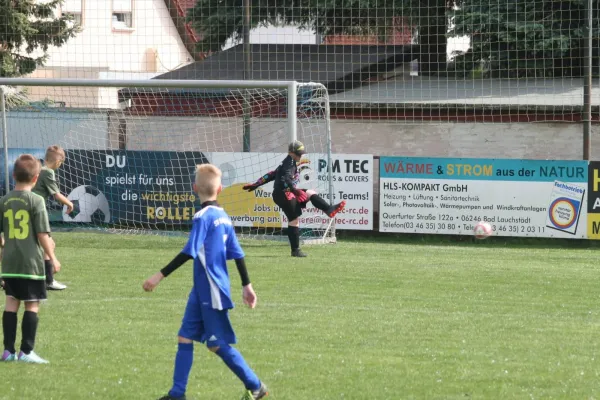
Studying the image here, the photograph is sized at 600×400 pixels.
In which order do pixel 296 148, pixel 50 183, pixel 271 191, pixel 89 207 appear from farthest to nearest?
pixel 89 207 → pixel 271 191 → pixel 296 148 → pixel 50 183

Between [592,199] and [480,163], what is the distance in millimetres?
2275

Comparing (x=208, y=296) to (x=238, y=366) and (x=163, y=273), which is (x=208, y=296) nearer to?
(x=163, y=273)

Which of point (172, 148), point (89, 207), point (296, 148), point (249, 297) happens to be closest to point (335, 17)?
point (172, 148)

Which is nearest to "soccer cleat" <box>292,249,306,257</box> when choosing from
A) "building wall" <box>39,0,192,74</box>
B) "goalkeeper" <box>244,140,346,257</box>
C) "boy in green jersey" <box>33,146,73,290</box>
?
"goalkeeper" <box>244,140,346,257</box>

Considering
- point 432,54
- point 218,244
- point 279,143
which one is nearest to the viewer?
point 218,244

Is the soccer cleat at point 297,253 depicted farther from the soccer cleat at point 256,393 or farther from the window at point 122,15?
the window at point 122,15

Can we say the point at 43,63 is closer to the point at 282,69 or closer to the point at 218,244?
the point at 282,69

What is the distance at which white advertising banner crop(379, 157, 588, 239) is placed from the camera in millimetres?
19719

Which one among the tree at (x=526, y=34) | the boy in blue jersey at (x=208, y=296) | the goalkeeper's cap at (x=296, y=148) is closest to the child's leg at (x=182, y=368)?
the boy in blue jersey at (x=208, y=296)

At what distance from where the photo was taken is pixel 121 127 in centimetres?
2373

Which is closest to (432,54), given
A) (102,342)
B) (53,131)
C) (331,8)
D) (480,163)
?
(331,8)

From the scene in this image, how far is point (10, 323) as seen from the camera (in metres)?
8.22

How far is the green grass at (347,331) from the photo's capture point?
751cm

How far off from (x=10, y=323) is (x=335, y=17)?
20655 mm
